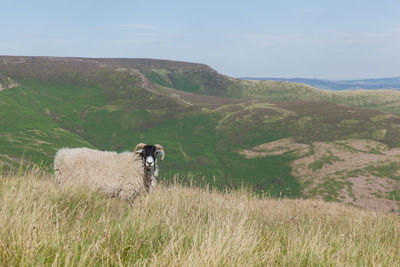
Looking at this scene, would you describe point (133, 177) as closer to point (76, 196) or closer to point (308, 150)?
point (76, 196)

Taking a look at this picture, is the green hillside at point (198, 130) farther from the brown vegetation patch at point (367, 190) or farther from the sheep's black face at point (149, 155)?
the sheep's black face at point (149, 155)

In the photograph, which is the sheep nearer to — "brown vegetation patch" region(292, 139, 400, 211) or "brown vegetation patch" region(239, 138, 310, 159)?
"brown vegetation patch" region(292, 139, 400, 211)

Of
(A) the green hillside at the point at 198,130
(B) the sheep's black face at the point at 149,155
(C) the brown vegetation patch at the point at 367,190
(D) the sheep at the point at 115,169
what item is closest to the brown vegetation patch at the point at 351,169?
(C) the brown vegetation patch at the point at 367,190

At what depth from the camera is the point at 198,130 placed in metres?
119

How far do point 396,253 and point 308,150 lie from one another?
96739mm

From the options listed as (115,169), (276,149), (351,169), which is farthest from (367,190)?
(115,169)

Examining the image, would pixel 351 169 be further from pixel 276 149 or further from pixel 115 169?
pixel 115 169

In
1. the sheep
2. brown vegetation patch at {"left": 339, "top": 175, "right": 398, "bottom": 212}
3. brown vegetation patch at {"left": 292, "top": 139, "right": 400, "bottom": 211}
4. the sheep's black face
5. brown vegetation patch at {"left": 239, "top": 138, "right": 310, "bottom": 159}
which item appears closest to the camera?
the sheep's black face

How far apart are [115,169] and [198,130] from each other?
10515cm

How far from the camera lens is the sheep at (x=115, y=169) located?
41.7ft

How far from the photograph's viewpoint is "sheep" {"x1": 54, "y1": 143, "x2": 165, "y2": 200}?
12698 mm

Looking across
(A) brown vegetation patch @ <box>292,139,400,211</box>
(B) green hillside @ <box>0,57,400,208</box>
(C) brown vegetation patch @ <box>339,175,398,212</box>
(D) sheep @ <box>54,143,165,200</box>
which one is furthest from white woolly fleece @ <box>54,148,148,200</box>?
(A) brown vegetation patch @ <box>292,139,400,211</box>

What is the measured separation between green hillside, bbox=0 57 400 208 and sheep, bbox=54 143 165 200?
55.1m

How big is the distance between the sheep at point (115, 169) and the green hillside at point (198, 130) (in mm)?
55109
